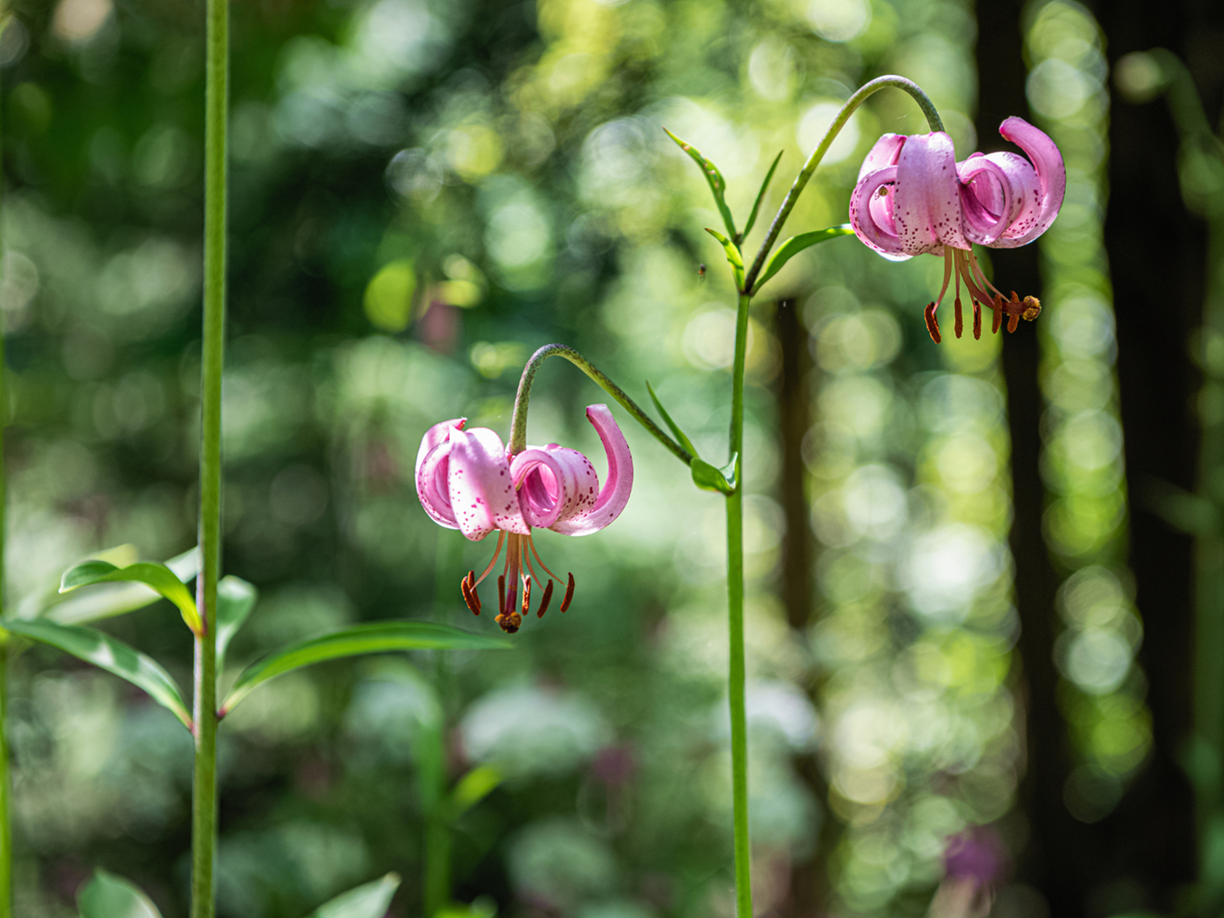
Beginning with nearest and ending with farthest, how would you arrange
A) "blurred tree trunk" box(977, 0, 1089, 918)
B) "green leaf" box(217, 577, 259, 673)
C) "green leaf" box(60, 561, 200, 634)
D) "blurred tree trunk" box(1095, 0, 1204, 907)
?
1. "green leaf" box(60, 561, 200, 634)
2. "green leaf" box(217, 577, 259, 673)
3. "blurred tree trunk" box(1095, 0, 1204, 907)
4. "blurred tree trunk" box(977, 0, 1089, 918)

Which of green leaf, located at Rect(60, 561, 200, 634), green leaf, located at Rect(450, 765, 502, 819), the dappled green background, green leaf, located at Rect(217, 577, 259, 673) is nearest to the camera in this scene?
green leaf, located at Rect(60, 561, 200, 634)

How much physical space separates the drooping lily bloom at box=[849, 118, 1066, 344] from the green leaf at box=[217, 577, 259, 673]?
575mm

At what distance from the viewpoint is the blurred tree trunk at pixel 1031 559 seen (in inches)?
107

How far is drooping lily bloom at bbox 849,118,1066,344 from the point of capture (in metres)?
0.65

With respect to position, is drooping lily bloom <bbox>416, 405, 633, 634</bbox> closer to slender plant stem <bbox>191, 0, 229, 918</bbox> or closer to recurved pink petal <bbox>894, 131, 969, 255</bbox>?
slender plant stem <bbox>191, 0, 229, 918</bbox>

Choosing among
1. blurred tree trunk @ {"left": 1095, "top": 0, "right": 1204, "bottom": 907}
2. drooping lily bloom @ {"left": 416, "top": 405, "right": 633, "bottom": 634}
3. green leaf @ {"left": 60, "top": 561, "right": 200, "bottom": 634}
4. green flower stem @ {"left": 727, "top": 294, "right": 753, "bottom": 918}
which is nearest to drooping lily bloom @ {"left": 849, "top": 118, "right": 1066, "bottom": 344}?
green flower stem @ {"left": 727, "top": 294, "right": 753, "bottom": 918}

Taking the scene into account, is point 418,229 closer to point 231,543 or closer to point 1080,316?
point 231,543

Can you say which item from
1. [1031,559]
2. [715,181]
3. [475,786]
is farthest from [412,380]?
[715,181]

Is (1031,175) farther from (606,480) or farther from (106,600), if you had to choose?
(106,600)

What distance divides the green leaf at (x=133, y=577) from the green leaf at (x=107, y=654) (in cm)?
7

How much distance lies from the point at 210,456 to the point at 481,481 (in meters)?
0.20

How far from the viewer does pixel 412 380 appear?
10.8ft

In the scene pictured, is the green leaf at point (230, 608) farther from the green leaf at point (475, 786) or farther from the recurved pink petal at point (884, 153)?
the recurved pink petal at point (884, 153)

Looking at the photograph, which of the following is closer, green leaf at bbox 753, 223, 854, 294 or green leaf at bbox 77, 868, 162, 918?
green leaf at bbox 753, 223, 854, 294
